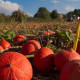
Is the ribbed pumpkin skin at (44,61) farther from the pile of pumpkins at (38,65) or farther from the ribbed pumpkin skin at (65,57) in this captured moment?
the ribbed pumpkin skin at (65,57)

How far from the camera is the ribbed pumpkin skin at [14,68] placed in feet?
3.71

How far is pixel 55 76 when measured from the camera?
1.43 meters

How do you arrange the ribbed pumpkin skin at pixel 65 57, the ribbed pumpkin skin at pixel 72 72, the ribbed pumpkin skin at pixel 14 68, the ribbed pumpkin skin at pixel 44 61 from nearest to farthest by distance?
the ribbed pumpkin skin at pixel 72 72 < the ribbed pumpkin skin at pixel 14 68 < the ribbed pumpkin skin at pixel 65 57 < the ribbed pumpkin skin at pixel 44 61

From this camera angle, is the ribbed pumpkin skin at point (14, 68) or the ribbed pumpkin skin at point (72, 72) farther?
the ribbed pumpkin skin at point (14, 68)

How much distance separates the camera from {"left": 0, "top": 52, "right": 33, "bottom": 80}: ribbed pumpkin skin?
1.13 m

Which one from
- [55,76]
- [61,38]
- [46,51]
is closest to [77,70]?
[55,76]

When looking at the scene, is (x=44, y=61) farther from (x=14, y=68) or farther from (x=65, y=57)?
(x=14, y=68)

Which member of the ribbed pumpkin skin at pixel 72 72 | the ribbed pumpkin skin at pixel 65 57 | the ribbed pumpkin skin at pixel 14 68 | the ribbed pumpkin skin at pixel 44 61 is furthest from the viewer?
the ribbed pumpkin skin at pixel 44 61

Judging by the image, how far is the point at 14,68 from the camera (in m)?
1.14

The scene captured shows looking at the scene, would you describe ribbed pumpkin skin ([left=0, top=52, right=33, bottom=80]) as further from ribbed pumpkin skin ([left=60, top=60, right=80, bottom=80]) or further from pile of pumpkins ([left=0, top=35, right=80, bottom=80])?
ribbed pumpkin skin ([left=60, top=60, right=80, bottom=80])

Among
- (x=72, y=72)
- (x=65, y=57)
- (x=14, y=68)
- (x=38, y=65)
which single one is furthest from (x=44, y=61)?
(x=72, y=72)

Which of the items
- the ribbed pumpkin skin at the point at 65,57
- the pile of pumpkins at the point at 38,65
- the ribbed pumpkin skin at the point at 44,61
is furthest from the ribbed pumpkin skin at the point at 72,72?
the ribbed pumpkin skin at the point at 44,61

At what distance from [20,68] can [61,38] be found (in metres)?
1.45

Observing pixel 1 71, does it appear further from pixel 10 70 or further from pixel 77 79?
pixel 77 79
